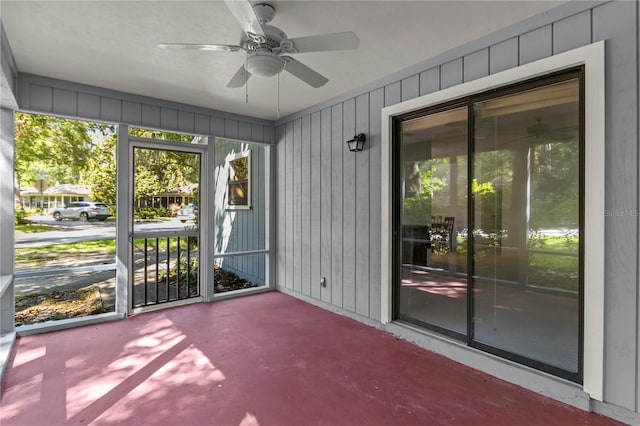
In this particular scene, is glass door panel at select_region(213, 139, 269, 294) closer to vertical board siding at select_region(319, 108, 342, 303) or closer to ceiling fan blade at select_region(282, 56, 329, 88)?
vertical board siding at select_region(319, 108, 342, 303)

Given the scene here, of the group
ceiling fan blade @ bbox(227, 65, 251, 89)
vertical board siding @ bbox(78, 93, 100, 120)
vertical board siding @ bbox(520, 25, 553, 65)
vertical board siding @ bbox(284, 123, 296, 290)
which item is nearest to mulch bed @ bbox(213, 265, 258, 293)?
vertical board siding @ bbox(284, 123, 296, 290)

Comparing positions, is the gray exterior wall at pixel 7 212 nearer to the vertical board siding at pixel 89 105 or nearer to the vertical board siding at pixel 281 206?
the vertical board siding at pixel 89 105

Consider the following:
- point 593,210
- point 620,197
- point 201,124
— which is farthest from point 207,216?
point 620,197

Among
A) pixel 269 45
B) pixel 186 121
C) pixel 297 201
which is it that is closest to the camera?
pixel 269 45

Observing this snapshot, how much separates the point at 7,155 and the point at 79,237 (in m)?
1.08

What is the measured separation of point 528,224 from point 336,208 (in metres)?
2.13

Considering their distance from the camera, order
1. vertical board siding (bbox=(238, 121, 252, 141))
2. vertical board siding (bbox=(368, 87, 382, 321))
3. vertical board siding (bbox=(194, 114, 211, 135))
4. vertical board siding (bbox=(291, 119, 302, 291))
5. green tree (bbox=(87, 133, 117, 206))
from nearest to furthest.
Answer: vertical board siding (bbox=(368, 87, 382, 321)), green tree (bbox=(87, 133, 117, 206)), vertical board siding (bbox=(194, 114, 211, 135)), vertical board siding (bbox=(291, 119, 302, 291)), vertical board siding (bbox=(238, 121, 252, 141))

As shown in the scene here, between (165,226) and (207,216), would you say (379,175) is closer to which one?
(207,216)

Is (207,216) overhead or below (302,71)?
below

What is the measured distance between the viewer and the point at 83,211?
154 inches

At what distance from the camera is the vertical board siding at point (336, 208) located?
13.8 feet

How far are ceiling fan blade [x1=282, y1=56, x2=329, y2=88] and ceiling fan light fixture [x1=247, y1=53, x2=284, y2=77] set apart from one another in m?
0.07

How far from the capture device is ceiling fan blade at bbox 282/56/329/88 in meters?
2.33

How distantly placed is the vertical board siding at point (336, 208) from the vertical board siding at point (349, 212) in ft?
0.17
